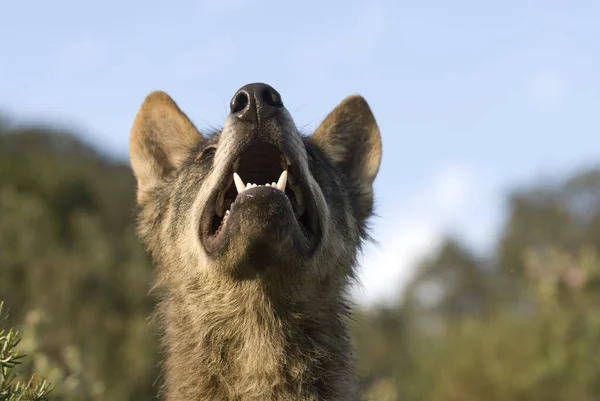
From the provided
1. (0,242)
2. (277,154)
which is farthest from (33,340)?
(0,242)

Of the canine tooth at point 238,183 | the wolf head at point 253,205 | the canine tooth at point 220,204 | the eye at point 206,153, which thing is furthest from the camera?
the eye at point 206,153

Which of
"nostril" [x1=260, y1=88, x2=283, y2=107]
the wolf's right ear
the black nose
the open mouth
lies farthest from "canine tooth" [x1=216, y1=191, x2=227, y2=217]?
the wolf's right ear

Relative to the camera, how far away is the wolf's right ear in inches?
240

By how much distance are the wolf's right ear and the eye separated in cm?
65

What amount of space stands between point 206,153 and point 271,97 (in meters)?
0.93

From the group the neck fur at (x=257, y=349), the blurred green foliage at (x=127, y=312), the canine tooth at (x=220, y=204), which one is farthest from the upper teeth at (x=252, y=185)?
the blurred green foliage at (x=127, y=312)

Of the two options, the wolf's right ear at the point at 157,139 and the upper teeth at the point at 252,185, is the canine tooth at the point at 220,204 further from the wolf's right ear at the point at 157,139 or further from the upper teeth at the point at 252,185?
the wolf's right ear at the point at 157,139

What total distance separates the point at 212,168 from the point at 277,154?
0.45 meters

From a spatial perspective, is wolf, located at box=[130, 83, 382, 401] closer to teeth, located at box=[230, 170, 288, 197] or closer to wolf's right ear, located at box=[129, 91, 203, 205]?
teeth, located at box=[230, 170, 288, 197]

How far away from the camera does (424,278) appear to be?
184 ft

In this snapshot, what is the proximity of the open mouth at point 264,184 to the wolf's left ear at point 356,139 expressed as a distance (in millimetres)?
1238

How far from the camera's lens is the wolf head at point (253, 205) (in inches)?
178

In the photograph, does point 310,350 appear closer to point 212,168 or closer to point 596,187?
point 212,168

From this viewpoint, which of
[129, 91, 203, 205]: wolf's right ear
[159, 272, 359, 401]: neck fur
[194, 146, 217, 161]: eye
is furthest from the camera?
[129, 91, 203, 205]: wolf's right ear
